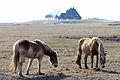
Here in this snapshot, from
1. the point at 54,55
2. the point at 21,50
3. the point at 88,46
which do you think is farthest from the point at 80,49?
the point at 21,50

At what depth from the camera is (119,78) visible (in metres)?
12.1

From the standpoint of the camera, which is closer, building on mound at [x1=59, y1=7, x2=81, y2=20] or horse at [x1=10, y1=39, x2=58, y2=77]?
horse at [x1=10, y1=39, x2=58, y2=77]

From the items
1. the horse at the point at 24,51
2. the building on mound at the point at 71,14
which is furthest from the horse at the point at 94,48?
the building on mound at the point at 71,14

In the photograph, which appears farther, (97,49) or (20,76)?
(97,49)

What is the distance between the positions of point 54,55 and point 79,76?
6.85ft

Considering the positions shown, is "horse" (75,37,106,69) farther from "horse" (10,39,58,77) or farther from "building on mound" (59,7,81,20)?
"building on mound" (59,7,81,20)

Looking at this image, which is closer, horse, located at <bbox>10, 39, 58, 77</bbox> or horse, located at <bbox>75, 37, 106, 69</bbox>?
horse, located at <bbox>10, 39, 58, 77</bbox>

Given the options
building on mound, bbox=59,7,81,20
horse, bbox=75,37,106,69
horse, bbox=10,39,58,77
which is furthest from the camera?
building on mound, bbox=59,7,81,20

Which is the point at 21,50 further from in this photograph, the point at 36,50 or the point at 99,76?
the point at 99,76

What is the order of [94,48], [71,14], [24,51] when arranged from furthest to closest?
[71,14] < [94,48] < [24,51]

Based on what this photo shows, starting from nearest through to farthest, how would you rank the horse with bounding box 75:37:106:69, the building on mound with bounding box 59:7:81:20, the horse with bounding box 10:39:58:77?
the horse with bounding box 10:39:58:77 < the horse with bounding box 75:37:106:69 < the building on mound with bounding box 59:7:81:20

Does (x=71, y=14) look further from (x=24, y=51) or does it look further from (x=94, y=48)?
(x=24, y=51)

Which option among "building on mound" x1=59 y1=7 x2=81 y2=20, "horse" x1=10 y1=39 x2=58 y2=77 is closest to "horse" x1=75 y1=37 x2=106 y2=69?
"horse" x1=10 y1=39 x2=58 y2=77

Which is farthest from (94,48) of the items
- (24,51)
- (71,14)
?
(71,14)
